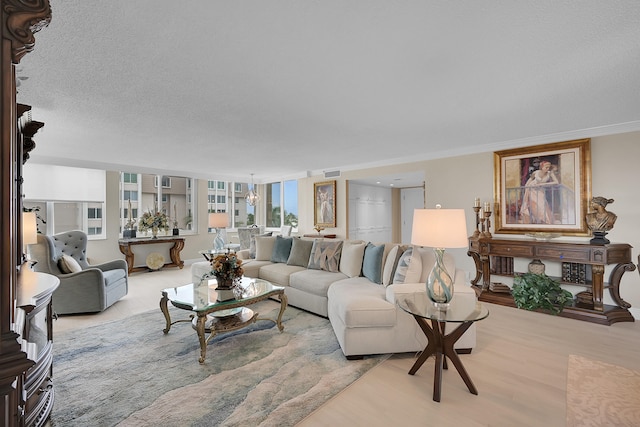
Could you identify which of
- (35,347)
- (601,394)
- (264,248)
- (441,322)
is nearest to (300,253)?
(264,248)

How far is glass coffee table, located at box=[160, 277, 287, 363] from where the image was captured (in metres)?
2.53

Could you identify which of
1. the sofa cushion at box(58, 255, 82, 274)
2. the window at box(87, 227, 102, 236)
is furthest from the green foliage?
the window at box(87, 227, 102, 236)

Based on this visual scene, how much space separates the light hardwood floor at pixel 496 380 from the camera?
71.9 inches

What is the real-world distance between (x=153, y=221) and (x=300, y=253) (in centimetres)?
415

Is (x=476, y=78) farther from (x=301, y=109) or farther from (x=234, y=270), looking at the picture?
(x=234, y=270)

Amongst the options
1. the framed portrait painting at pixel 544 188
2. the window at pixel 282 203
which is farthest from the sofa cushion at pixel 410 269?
the window at pixel 282 203

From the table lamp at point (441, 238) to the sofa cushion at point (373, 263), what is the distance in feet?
3.73

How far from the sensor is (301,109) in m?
3.03

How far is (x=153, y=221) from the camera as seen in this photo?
6.50 metres

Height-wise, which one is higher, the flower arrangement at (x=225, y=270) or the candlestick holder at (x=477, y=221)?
the candlestick holder at (x=477, y=221)

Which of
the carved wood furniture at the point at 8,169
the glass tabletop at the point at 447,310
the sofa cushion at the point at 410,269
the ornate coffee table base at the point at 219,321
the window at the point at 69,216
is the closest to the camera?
the carved wood furniture at the point at 8,169

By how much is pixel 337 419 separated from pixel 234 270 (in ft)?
5.72

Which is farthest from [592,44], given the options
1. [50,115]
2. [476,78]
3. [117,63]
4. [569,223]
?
[50,115]

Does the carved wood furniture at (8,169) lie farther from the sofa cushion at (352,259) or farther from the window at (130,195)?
the window at (130,195)
